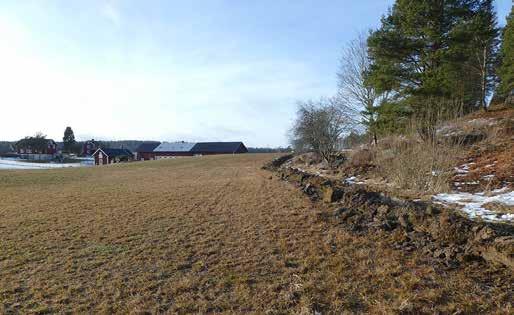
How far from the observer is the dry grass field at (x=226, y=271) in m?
3.52

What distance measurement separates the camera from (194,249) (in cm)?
558

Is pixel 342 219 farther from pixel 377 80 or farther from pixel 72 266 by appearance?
pixel 377 80

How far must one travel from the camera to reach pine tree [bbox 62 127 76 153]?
3504 inches

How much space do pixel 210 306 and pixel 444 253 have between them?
3.39 metres

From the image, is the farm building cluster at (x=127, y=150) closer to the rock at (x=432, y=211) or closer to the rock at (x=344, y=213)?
the rock at (x=344, y=213)

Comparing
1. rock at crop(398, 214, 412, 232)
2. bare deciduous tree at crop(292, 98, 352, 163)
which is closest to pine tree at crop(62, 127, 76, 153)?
bare deciduous tree at crop(292, 98, 352, 163)

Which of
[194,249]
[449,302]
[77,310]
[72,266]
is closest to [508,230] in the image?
[449,302]

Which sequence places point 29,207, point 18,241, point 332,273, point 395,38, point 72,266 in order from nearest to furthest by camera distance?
point 332,273, point 72,266, point 18,241, point 29,207, point 395,38

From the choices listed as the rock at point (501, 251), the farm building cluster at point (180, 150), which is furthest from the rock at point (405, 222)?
the farm building cluster at point (180, 150)

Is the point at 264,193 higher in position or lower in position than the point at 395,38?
lower

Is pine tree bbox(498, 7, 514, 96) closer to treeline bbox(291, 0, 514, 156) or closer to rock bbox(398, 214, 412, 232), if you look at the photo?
treeline bbox(291, 0, 514, 156)

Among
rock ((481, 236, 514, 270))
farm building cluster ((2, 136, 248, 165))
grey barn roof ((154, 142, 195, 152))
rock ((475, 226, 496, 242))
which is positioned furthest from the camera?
grey barn roof ((154, 142, 195, 152))

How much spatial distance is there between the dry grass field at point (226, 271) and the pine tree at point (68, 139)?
310 feet

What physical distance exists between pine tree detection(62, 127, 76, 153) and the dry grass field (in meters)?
Answer: 94.6
